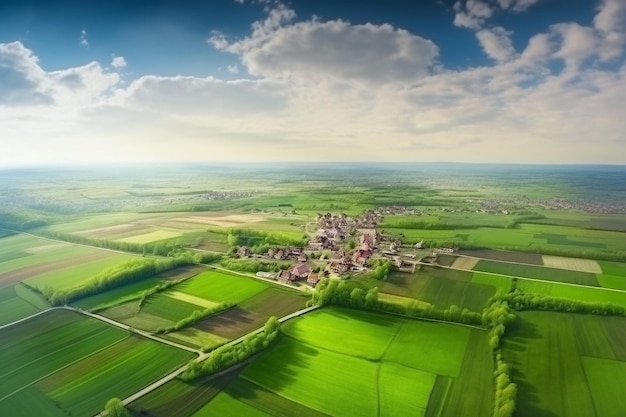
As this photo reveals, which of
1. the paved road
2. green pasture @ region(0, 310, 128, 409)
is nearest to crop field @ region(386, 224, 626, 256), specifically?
the paved road

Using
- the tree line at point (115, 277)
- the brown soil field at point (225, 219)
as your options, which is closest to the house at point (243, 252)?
the tree line at point (115, 277)

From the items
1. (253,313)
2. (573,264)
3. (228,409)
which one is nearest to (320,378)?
(228,409)

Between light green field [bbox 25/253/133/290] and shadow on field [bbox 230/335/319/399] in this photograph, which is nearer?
shadow on field [bbox 230/335/319/399]

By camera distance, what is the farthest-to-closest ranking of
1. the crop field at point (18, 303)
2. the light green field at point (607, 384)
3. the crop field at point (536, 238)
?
the crop field at point (536, 238)
the crop field at point (18, 303)
the light green field at point (607, 384)

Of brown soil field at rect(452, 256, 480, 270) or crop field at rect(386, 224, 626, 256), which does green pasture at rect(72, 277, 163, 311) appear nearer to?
brown soil field at rect(452, 256, 480, 270)

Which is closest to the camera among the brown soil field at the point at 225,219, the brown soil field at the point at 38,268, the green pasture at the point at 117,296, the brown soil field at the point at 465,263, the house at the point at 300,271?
the green pasture at the point at 117,296

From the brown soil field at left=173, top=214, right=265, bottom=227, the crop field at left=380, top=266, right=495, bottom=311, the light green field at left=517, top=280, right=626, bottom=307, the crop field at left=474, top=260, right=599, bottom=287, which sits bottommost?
the crop field at left=380, top=266, right=495, bottom=311

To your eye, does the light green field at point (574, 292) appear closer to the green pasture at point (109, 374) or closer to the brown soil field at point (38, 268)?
the green pasture at point (109, 374)
